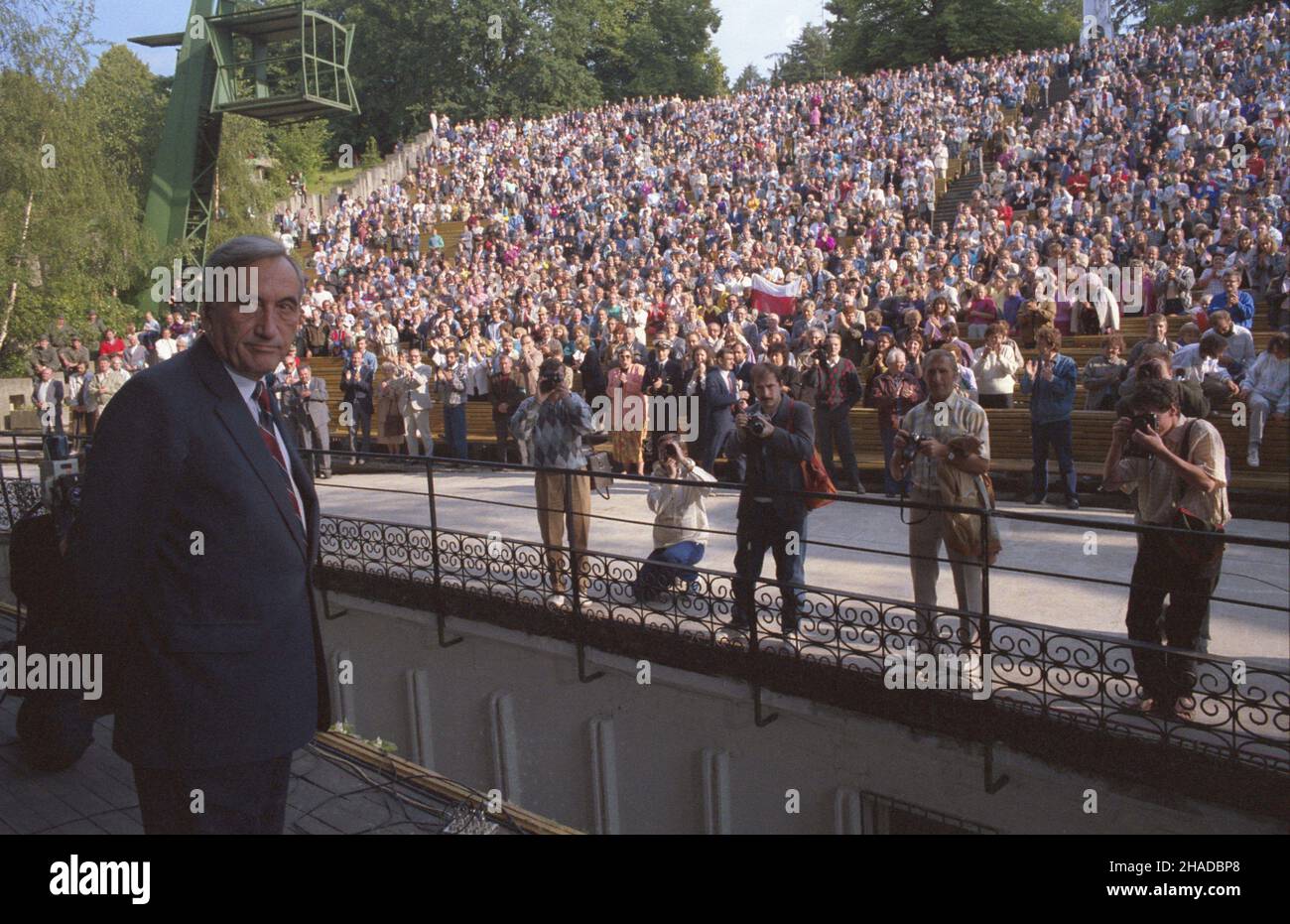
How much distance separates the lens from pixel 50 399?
19312 millimetres

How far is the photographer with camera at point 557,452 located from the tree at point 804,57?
226 ft

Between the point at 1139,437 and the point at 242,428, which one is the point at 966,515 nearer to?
the point at 1139,437

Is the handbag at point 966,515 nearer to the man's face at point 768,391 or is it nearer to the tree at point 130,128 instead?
the man's face at point 768,391

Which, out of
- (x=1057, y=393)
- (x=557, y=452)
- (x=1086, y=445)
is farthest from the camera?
(x=1086, y=445)

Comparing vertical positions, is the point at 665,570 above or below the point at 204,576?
below

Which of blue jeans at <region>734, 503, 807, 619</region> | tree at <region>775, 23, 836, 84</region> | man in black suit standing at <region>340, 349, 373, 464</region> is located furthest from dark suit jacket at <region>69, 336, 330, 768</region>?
tree at <region>775, 23, 836, 84</region>

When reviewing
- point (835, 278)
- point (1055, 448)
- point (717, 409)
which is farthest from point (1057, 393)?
point (835, 278)

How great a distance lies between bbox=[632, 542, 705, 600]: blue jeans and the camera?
290 inches

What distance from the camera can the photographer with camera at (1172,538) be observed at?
5055 mm

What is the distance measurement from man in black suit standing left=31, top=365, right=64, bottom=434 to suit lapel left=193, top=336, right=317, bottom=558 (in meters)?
19.1

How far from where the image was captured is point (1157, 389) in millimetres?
5238

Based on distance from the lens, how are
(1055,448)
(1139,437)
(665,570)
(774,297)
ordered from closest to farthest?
(1139,437)
(665,570)
(1055,448)
(774,297)

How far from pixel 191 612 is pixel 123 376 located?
1736 centimetres

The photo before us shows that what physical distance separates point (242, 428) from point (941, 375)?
15.1 ft
